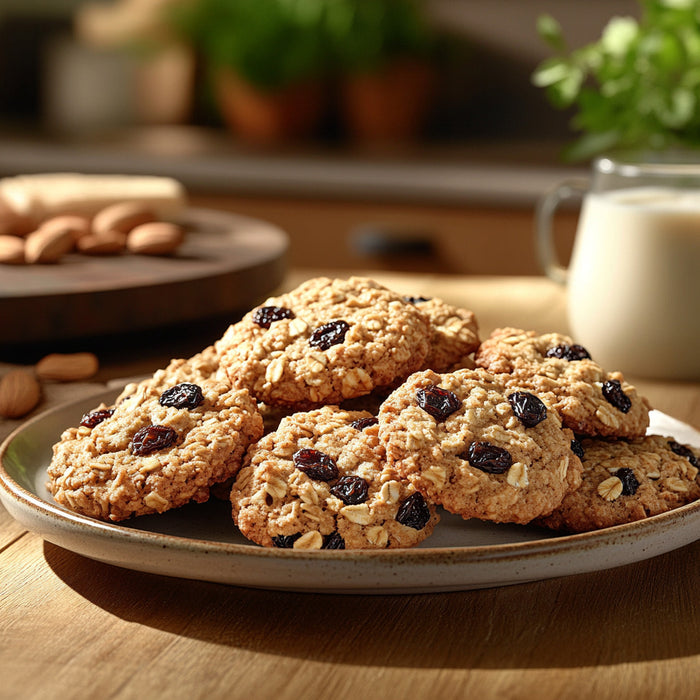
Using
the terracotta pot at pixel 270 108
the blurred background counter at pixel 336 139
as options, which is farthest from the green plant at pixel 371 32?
the terracotta pot at pixel 270 108

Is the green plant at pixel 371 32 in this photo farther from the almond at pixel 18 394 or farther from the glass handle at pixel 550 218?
the almond at pixel 18 394

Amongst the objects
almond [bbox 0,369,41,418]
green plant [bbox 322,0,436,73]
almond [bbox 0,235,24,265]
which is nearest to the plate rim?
almond [bbox 0,369,41,418]

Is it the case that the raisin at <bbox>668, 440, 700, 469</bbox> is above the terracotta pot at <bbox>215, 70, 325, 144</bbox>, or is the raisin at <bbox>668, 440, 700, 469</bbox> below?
above

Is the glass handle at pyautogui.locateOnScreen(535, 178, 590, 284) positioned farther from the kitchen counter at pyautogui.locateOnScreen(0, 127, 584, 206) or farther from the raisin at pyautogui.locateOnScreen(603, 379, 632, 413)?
the kitchen counter at pyautogui.locateOnScreen(0, 127, 584, 206)

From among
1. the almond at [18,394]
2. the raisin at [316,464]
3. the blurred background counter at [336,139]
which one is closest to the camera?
the raisin at [316,464]

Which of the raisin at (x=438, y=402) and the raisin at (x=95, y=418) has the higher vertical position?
the raisin at (x=438, y=402)

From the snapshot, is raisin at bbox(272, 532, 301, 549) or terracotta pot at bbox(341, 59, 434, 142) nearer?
raisin at bbox(272, 532, 301, 549)

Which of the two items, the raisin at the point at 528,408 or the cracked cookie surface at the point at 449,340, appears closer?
the raisin at the point at 528,408
